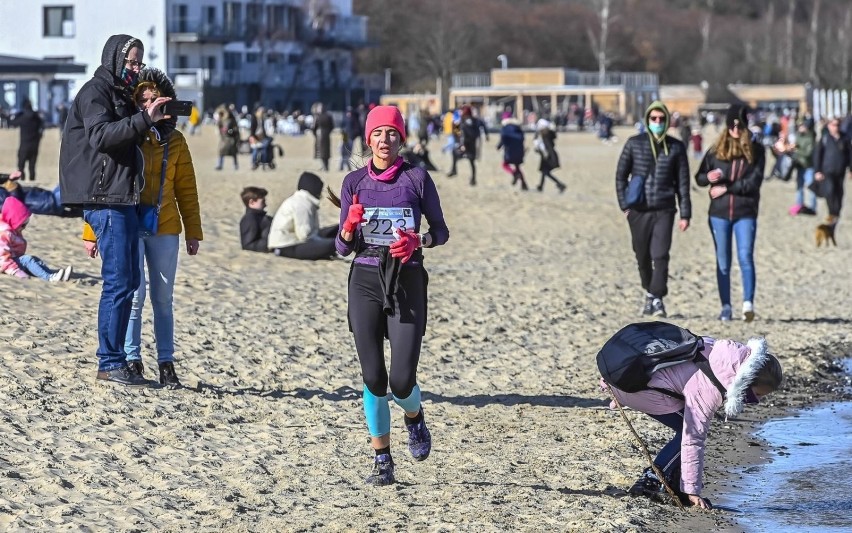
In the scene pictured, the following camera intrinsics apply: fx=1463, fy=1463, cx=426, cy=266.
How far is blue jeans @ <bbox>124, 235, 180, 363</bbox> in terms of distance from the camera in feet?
25.8

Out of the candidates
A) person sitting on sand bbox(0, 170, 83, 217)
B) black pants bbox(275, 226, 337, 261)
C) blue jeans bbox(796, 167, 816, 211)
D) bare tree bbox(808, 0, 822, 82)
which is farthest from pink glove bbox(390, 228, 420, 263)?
bare tree bbox(808, 0, 822, 82)

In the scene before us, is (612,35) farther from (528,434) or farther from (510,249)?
(528,434)

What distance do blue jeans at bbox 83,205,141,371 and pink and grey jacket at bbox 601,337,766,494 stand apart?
2.83 m

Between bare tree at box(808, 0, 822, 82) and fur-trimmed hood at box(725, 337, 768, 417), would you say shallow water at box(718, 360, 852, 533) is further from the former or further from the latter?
bare tree at box(808, 0, 822, 82)

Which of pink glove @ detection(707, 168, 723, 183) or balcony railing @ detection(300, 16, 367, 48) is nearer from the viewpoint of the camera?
pink glove @ detection(707, 168, 723, 183)

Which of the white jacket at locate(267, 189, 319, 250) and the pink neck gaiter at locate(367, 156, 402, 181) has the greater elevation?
the pink neck gaiter at locate(367, 156, 402, 181)

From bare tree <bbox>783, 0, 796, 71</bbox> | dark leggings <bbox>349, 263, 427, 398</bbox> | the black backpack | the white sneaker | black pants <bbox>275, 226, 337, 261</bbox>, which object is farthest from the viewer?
bare tree <bbox>783, 0, 796, 71</bbox>

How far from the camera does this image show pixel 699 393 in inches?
231

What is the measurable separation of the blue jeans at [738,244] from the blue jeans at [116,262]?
4.91 metres

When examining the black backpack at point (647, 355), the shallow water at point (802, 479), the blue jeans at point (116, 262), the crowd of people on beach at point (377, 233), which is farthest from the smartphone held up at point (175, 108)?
the shallow water at point (802, 479)

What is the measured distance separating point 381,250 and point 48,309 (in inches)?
190

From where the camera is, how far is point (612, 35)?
117625 millimetres

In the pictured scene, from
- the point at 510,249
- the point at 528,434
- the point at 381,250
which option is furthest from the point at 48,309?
the point at 510,249

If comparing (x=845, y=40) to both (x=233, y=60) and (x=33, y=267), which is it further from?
(x=33, y=267)
